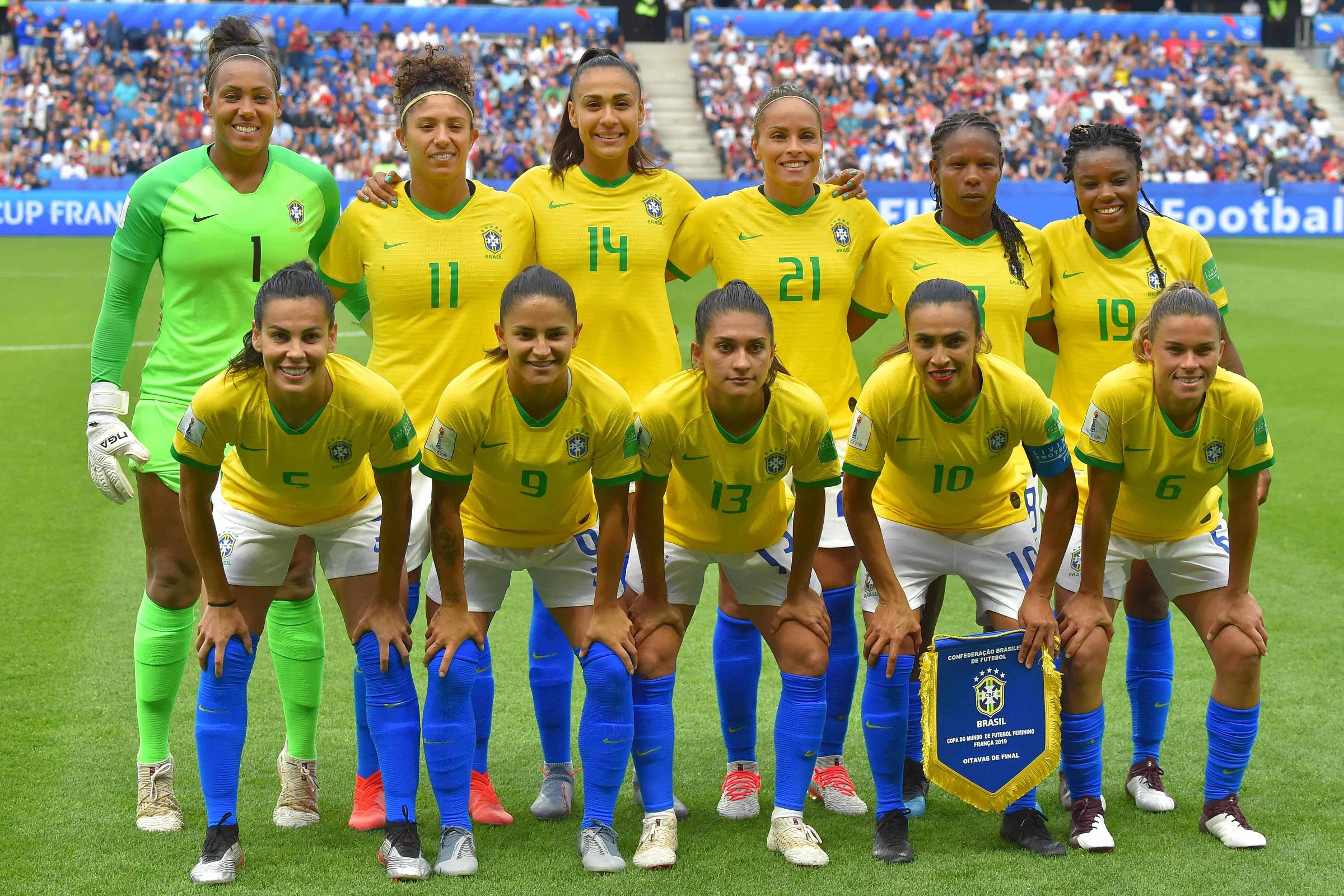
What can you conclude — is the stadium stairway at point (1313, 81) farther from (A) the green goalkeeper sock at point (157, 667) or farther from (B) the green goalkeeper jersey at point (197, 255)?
(A) the green goalkeeper sock at point (157, 667)

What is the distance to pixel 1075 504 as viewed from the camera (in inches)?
162

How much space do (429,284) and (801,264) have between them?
1.24 m

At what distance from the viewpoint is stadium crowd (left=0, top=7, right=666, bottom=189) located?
26.3 metres

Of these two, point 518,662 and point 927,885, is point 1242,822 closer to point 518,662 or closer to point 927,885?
point 927,885

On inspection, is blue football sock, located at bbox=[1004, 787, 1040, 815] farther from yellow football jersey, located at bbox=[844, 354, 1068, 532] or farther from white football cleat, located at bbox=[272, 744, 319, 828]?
white football cleat, located at bbox=[272, 744, 319, 828]

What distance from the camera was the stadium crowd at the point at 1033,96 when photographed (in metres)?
29.1

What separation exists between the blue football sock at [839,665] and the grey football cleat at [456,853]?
1.25 metres

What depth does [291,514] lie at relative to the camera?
415cm

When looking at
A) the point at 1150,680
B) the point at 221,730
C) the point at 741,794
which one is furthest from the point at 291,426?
the point at 1150,680

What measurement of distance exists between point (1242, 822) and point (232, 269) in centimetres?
357

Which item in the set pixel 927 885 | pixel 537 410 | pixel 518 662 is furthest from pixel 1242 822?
pixel 518 662

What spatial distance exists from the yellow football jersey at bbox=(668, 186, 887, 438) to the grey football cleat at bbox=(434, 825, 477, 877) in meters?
1.76

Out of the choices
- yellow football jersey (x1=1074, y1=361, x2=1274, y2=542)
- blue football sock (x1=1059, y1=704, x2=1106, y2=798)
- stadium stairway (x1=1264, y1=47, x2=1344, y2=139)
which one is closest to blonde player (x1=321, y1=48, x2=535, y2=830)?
blue football sock (x1=1059, y1=704, x2=1106, y2=798)

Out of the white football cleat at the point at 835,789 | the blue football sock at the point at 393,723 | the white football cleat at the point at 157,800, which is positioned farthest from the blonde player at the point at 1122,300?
the white football cleat at the point at 157,800
